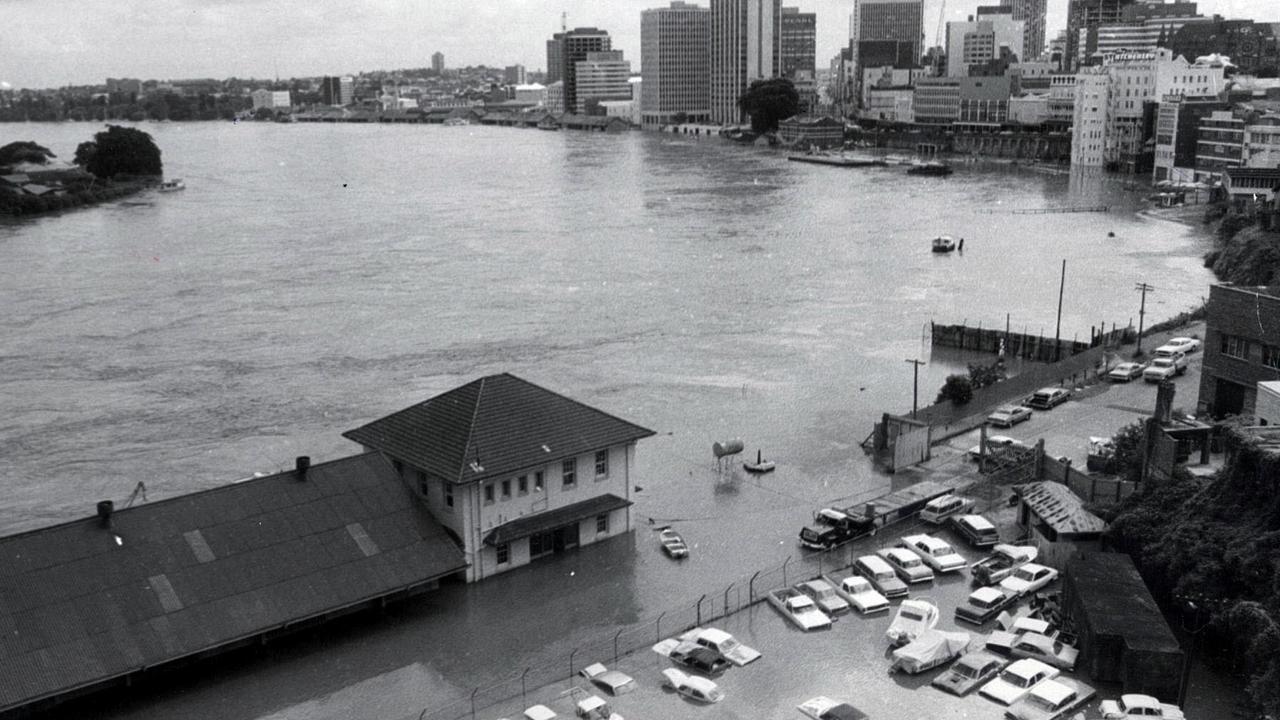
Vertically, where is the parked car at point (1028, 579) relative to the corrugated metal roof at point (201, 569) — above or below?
below

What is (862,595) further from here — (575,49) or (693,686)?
(575,49)

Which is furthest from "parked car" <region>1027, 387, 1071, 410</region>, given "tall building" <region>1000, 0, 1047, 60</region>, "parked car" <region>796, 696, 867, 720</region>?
"tall building" <region>1000, 0, 1047, 60</region>

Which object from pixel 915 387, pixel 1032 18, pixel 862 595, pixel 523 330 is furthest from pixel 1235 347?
pixel 1032 18

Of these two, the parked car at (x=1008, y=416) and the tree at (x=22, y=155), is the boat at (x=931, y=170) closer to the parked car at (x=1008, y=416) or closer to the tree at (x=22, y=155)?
the tree at (x=22, y=155)

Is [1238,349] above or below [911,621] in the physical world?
above

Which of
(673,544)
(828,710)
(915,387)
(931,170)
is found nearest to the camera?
(828,710)

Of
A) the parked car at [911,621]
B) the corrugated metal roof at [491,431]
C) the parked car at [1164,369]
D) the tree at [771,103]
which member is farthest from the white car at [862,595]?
the tree at [771,103]

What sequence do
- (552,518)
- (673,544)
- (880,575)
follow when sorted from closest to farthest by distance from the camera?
(880,575) < (552,518) < (673,544)
